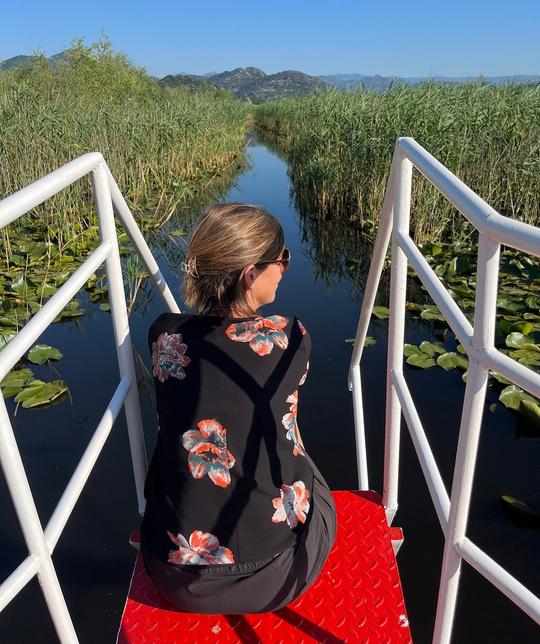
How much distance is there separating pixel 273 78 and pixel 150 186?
6623 inches

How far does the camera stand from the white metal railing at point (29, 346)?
0.86 meters

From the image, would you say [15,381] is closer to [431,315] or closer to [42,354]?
[42,354]

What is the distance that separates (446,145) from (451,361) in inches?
108

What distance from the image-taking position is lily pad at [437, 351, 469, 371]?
11.8 feet

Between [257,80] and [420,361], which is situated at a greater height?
[257,80]

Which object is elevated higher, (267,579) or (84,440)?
(267,579)

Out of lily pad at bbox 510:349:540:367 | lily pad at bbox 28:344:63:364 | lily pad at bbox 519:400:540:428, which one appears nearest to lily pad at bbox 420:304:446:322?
lily pad at bbox 510:349:540:367

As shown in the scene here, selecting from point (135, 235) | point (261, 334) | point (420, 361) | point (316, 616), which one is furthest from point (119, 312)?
point (420, 361)

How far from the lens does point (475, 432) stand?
0.93m

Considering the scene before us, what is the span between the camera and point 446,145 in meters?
5.39

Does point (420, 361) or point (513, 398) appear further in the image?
point (420, 361)

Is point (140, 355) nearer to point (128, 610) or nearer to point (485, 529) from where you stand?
point (485, 529)

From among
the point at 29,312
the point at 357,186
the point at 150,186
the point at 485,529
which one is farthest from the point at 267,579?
the point at 150,186

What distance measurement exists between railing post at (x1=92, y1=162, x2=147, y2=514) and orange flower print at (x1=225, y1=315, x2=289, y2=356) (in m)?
0.44
